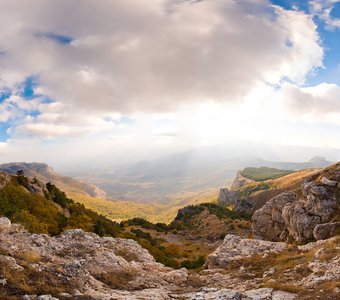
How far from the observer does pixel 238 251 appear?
99.7ft

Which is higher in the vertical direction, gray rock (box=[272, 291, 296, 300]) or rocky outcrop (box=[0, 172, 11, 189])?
rocky outcrop (box=[0, 172, 11, 189])

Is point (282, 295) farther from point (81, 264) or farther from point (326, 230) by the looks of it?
point (326, 230)

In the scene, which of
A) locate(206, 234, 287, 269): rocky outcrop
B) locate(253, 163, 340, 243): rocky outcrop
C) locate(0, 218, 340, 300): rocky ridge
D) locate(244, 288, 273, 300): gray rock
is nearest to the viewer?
locate(0, 218, 340, 300): rocky ridge

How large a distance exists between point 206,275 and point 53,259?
12.5 metres

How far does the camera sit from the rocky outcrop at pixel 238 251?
28.8 meters

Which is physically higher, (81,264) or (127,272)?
(81,264)

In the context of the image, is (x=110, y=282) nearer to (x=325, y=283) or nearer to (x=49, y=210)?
(x=325, y=283)

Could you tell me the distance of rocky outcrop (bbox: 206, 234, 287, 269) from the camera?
1133 inches

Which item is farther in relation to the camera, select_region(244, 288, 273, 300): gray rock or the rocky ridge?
select_region(244, 288, 273, 300): gray rock

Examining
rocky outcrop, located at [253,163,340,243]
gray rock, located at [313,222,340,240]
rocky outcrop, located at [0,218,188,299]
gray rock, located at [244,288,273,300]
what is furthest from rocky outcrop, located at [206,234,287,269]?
gray rock, located at [244,288,273,300]

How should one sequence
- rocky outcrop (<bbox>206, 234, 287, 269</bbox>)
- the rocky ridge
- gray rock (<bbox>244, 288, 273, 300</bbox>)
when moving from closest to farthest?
the rocky ridge < gray rock (<bbox>244, 288, 273, 300</bbox>) < rocky outcrop (<bbox>206, 234, 287, 269</bbox>)

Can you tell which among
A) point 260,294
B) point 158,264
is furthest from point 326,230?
point 260,294

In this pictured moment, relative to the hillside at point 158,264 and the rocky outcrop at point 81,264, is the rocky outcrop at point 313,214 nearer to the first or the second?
the hillside at point 158,264

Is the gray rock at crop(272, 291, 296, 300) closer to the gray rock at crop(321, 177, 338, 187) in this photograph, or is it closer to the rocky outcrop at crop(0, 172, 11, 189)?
the gray rock at crop(321, 177, 338, 187)
